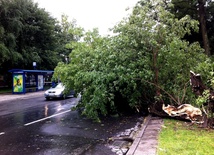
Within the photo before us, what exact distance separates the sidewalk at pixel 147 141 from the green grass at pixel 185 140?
15 centimetres

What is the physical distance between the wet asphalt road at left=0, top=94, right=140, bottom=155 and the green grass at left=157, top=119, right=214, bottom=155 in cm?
136

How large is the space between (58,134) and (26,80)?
20.4m

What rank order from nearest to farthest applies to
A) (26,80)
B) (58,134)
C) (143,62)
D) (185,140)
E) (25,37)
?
(185,140) < (58,134) < (143,62) < (26,80) < (25,37)

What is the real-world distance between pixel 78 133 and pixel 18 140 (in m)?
1.81

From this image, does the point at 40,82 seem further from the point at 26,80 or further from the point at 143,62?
the point at 143,62

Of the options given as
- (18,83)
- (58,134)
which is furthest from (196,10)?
(58,134)

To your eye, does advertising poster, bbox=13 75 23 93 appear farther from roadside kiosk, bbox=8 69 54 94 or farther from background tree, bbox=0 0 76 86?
background tree, bbox=0 0 76 86

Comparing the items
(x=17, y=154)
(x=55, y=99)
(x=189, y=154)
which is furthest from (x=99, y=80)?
(x=55, y=99)

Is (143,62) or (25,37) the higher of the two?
(25,37)

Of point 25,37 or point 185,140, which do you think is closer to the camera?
point 185,140

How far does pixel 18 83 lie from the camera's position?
23.1 meters

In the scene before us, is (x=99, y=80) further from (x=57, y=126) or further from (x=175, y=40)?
(x=175, y=40)

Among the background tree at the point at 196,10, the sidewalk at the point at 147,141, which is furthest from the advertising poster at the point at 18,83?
the sidewalk at the point at 147,141

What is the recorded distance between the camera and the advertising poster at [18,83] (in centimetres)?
2284
